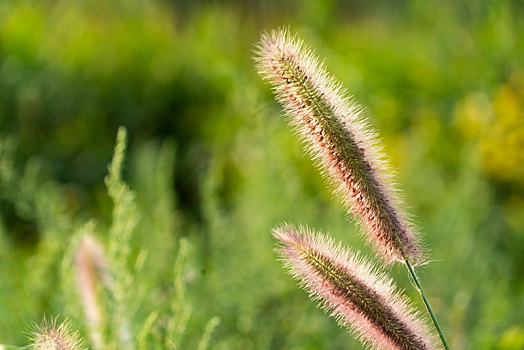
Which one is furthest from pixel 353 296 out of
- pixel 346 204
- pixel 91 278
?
pixel 91 278

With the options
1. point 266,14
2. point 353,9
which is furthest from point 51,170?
point 353,9

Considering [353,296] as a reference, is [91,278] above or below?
above

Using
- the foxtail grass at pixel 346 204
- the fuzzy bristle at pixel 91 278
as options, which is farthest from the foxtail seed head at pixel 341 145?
the fuzzy bristle at pixel 91 278

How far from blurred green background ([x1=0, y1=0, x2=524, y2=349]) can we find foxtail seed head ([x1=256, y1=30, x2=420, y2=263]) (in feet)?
0.85

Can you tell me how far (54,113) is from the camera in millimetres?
4750

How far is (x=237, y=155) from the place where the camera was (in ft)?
13.7

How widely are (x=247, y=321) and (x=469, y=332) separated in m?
0.72

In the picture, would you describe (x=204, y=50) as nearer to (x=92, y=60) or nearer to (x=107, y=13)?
(x=92, y=60)

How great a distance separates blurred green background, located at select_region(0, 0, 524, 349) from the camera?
209cm

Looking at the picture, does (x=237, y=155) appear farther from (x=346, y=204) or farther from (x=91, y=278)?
(x=346, y=204)

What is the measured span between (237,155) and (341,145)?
3.35 m

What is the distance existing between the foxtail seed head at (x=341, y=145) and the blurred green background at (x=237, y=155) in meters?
0.26

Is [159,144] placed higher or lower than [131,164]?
higher

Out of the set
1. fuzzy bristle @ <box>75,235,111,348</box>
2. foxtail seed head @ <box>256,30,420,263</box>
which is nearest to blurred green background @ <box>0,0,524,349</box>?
fuzzy bristle @ <box>75,235,111,348</box>
